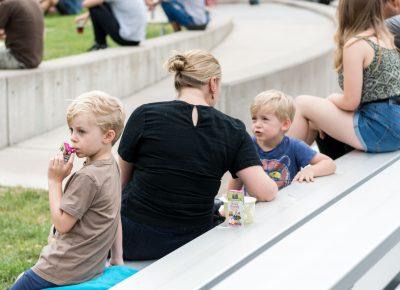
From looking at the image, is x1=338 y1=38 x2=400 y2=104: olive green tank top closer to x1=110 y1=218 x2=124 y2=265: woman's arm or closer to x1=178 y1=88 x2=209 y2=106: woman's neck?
x1=178 y1=88 x2=209 y2=106: woman's neck

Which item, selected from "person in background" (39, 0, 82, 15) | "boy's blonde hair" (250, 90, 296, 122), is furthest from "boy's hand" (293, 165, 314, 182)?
"person in background" (39, 0, 82, 15)

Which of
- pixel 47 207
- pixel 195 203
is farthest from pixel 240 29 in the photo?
pixel 195 203

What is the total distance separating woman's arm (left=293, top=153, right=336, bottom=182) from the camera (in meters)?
5.19

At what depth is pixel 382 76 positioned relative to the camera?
5.99 meters

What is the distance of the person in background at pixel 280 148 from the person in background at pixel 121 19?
712 cm

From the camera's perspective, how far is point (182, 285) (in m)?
3.39

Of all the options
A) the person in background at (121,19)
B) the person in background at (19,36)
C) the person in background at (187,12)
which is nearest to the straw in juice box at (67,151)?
the person in background at (19,36)

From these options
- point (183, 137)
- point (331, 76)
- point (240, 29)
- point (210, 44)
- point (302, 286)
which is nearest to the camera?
point (302, 286)

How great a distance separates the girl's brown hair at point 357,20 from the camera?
5953 millimetres

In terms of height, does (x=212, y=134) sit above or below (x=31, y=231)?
above

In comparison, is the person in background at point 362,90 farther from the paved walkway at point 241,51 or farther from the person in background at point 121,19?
the person in background at point 121,19

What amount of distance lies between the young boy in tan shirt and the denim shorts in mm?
2462

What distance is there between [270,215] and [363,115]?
1.95 metres

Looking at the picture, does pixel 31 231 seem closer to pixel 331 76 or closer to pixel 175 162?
pixel 175 162
